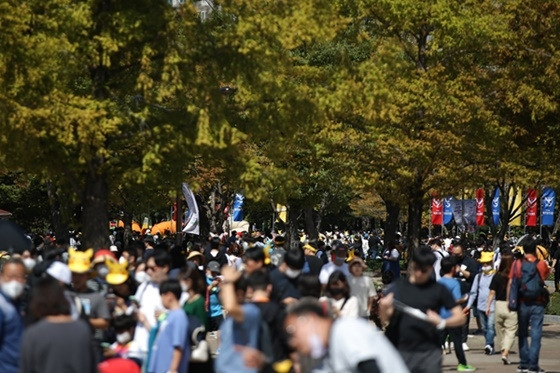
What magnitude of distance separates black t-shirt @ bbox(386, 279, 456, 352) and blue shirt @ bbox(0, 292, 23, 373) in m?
3.16

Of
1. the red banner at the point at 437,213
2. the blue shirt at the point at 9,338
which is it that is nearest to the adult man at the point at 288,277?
the blue shirt at the point at 9,338

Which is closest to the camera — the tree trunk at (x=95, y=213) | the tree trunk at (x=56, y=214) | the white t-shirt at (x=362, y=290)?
the white t-shirt at (x=362, y=290)

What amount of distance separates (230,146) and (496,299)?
588 cm

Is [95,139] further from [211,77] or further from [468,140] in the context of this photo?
[468,140]

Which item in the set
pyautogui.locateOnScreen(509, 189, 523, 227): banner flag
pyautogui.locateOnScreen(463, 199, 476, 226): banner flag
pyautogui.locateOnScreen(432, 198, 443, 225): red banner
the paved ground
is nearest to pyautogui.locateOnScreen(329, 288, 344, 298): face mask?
the paved ground

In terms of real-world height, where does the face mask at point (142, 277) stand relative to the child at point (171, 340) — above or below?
above

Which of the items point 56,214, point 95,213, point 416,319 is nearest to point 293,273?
point 416,319

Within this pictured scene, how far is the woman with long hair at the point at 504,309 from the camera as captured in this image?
19.9m

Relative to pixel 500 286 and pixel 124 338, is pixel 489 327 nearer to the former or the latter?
pixel 500 286

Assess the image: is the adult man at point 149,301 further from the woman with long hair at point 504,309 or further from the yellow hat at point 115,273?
the woman with long hair at point 504,309

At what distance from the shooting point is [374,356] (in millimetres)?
7059

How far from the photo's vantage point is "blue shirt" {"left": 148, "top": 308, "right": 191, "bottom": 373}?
11.1 m

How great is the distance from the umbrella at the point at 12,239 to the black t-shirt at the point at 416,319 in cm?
847

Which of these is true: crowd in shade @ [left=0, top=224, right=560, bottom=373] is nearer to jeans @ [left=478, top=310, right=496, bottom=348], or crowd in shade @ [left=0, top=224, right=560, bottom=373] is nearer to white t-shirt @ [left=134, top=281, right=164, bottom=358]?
white t-shirt @ [left=134, top=281, right=164, bottom=358]
